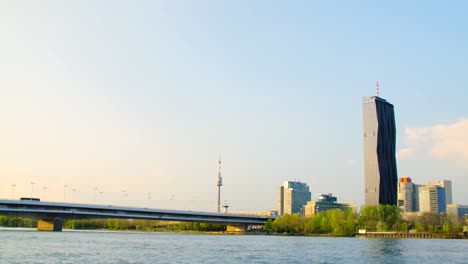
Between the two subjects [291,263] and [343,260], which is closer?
[291,263]

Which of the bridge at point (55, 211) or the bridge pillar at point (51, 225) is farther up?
the bridge at point (55, 211)

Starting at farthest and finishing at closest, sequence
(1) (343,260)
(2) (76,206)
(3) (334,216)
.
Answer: (3) (334,216), (2) (76,206), (1) (343,260)

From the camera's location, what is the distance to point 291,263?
62438mm

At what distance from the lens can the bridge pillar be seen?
605ft

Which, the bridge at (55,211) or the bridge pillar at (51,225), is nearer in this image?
the bridge at (55,211)

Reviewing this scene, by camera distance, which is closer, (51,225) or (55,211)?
(55,211)

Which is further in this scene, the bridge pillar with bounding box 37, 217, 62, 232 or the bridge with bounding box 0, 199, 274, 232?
the bridge pillar with bounding box 37, 217, 62, 232

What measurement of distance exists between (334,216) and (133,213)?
7253 cm

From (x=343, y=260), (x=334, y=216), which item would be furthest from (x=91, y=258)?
(x=334, y=216)

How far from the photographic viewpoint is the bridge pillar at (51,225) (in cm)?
18438

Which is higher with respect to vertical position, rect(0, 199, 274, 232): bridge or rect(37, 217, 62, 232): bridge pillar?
rect(0, 199, 274, 232): bridge

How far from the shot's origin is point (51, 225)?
187m

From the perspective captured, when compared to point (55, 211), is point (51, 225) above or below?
below

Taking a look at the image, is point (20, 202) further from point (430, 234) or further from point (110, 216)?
point (430, 234)
